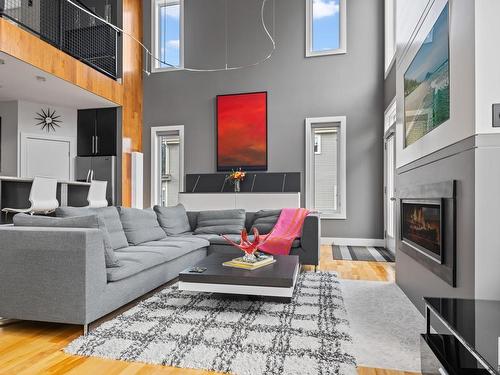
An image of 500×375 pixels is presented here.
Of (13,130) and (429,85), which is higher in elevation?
(13,130)

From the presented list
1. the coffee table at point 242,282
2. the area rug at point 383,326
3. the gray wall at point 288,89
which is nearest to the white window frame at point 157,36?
the gray wall at point 288,89

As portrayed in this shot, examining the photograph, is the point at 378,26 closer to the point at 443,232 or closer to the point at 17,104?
the point at 443,232

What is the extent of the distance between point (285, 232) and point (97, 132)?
478 cm

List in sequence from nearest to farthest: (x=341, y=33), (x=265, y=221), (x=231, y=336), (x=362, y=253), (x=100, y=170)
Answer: (x=231, y=336)
(x=265, y=221)
(x=362, y=253)
(x=341, y=33)
(x=100, y=170)

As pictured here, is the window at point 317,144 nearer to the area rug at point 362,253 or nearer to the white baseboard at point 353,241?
the white baseboard at point 353,241

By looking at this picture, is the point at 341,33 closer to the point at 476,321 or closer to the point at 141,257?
the point at 141,257

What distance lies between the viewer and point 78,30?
7.13 m

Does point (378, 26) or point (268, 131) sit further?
point (268, 131)

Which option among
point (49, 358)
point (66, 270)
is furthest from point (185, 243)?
point (49, 358)

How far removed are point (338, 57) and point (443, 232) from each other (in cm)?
502

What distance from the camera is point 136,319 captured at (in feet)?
8.01

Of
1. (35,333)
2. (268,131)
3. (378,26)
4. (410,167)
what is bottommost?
(35,333)

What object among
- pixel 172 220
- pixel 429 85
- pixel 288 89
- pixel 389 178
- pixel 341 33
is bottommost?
pixel 172 220

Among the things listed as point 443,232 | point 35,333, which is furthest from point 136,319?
point 443,232
